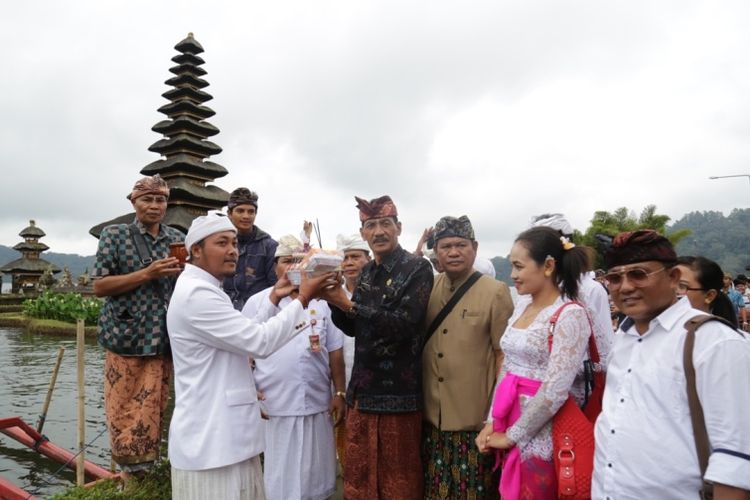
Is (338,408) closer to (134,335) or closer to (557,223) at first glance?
(134,335)

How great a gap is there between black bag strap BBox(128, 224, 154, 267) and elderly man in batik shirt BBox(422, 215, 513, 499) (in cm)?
236

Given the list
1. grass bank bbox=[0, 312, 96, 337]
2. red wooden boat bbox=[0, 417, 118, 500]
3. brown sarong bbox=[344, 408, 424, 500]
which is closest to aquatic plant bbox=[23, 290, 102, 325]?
grass bank bbox=[0, 312, 96, 337]

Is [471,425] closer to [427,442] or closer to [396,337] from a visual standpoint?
[427,442]

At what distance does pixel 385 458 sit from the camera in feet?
10.6

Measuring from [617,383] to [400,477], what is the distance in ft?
5.11

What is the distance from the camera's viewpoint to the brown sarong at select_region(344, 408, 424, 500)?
3188mm

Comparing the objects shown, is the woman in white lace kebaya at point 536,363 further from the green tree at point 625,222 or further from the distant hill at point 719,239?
the distant hill at point 719,239

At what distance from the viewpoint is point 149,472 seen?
13.1 ft

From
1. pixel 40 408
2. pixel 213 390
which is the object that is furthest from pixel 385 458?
pixel 40 408

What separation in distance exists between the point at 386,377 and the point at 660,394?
1.68 metres

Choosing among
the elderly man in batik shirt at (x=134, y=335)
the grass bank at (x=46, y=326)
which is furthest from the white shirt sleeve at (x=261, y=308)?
the grass bank at (x=46, y=326)

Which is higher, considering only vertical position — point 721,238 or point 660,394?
point 721,238

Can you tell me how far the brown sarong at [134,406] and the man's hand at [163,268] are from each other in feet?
2.32

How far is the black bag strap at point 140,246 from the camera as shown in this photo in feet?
13.3
